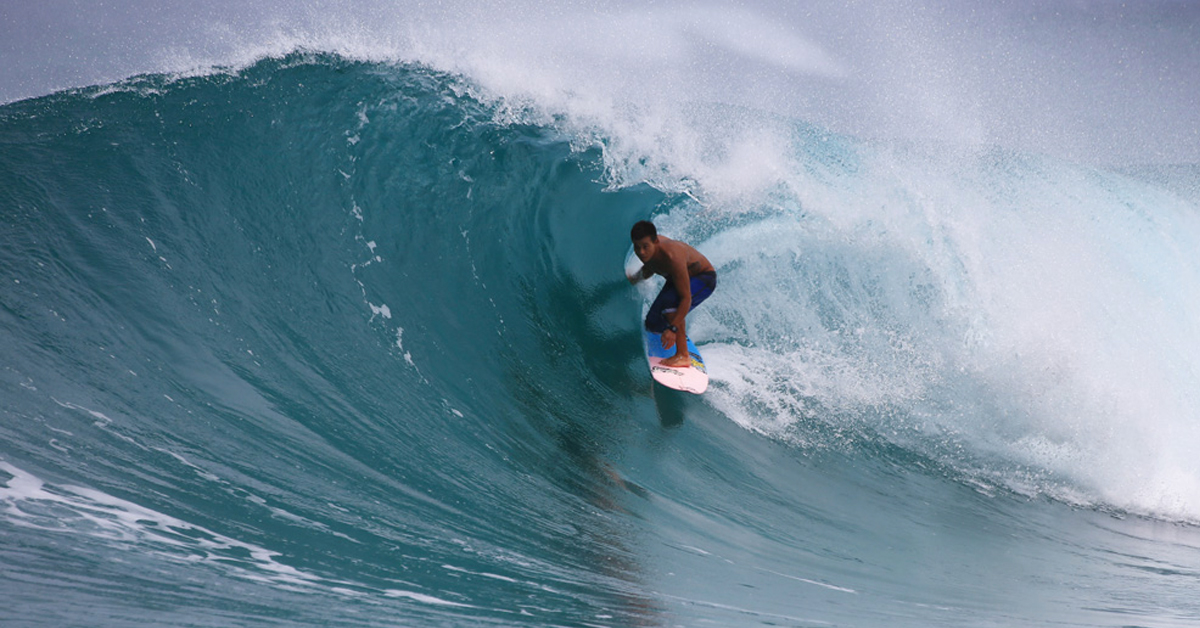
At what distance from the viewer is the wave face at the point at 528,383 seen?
9.77ft

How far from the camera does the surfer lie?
443 centimetres

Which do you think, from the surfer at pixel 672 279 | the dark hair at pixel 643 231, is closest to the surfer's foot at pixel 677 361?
the surfer at pixel 672 279

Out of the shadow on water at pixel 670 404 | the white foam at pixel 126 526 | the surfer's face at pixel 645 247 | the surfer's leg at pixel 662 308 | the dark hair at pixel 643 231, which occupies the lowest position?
the white foam at pixel 126 526

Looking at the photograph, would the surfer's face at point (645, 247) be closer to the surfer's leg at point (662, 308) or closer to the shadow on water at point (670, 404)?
the surfer's leg at point (662, 308)

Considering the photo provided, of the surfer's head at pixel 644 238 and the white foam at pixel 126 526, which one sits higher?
the surfer's head at pixel 644 238

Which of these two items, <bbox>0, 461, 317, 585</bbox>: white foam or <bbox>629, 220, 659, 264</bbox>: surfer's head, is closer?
<bbox>0, 461, 317, 585</bbox>: white foam

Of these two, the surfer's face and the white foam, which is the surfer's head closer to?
the surfer's face

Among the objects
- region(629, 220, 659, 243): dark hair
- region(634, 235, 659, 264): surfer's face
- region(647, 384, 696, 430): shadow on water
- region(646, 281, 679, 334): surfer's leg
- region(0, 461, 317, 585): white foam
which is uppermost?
region(629, 220, 659, 243): dark hair

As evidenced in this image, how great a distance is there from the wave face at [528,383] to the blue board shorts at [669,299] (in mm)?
634

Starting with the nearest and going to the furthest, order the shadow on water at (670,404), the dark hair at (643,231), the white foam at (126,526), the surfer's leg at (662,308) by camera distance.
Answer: the white foam at (126,526) → the dark hair at (643,231) → the surfer's leg at (662,308) → the shadow on water at (670,404)

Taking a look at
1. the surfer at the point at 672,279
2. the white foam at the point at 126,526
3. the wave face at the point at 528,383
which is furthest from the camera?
the surfer at the point at 672,279

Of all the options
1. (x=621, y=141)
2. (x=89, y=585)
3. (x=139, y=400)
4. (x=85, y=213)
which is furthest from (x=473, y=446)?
(x=621, y=141)

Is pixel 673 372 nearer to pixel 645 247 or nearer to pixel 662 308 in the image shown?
pixel 662 308

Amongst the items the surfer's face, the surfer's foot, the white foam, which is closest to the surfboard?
the surfer's foot
